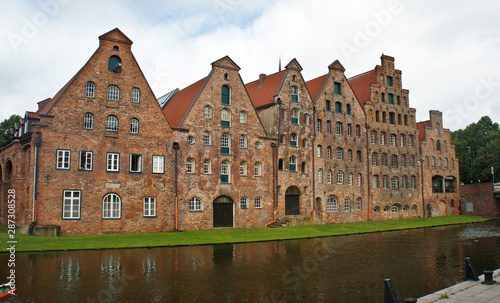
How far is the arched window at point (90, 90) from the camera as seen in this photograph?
32375 mm

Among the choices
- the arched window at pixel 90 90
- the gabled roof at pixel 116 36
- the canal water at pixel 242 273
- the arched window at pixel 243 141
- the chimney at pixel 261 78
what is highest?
the chimney at pixel 261 78

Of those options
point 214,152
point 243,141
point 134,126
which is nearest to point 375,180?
point 243,141

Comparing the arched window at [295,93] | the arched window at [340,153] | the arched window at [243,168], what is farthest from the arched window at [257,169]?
the arched window at [340,153]

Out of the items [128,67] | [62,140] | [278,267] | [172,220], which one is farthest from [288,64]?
[278,267]

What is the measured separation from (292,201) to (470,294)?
32.1 m

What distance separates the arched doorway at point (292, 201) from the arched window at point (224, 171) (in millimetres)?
7444

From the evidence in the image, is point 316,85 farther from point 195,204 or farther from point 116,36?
point 116,36

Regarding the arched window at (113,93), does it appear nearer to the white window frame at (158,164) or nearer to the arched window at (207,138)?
the white window frame at (158,164)

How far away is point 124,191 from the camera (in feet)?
108

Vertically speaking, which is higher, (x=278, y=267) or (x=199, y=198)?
(x=199, y=198)

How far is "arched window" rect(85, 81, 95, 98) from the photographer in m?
32.4

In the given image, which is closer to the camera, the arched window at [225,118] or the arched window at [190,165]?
the arched window at [190,165]

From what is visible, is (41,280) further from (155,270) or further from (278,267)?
(278,267)

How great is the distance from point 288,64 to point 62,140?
24082 mm
